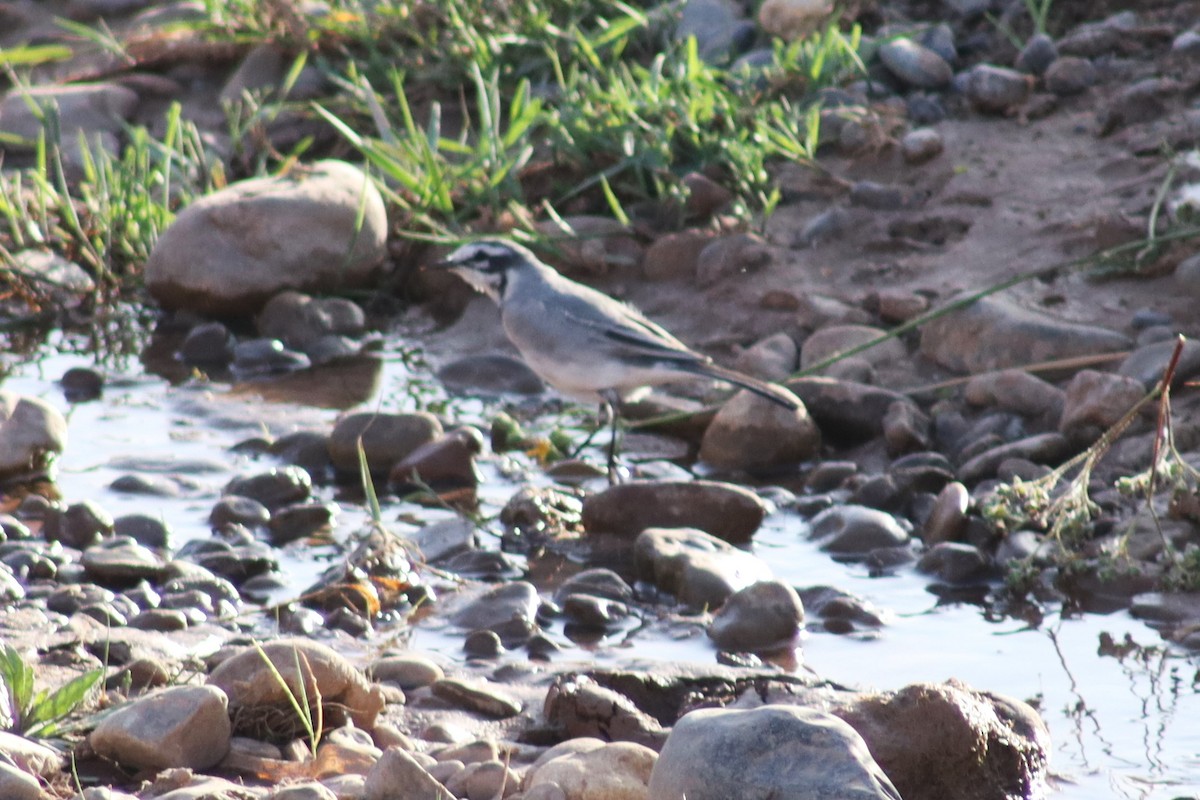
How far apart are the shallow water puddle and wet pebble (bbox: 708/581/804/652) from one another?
53 millimetres

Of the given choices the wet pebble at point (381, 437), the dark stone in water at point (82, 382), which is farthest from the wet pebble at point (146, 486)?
the dark stone in water at point (82, 382)

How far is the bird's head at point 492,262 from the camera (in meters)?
6.45

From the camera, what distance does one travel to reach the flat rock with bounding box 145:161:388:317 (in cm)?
760

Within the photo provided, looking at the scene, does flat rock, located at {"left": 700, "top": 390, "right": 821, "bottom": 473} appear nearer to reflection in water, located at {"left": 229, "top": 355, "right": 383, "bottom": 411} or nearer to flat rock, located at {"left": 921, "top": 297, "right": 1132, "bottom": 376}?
flat rock, located at {"left": 921, "top": 297, "right": 1132, "bottom": 376}

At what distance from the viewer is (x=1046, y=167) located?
23.7ft

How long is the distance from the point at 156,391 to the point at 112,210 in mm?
1451

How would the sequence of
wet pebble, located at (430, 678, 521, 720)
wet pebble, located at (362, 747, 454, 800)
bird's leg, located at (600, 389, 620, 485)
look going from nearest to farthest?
wet pebble, located at (362, 747, 454, 800) → wet pebble, located at (430, 678, 521, 720) → bird's leg, located at (600, 389, 620, 485)

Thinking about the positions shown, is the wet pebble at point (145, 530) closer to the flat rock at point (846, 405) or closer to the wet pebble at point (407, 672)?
the wet pebble at point (407, 672)

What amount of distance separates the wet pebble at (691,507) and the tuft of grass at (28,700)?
7.36 feet

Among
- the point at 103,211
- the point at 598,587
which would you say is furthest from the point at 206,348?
the point at 598,587

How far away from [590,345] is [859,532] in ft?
4.65

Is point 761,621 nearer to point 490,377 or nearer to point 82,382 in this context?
point 490,377

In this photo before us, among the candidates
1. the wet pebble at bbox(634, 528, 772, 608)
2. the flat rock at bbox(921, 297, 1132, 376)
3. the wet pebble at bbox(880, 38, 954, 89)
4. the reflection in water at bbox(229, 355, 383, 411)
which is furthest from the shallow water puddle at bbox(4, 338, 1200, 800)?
the wet pebble at bbox(880, 38, 954, 89)

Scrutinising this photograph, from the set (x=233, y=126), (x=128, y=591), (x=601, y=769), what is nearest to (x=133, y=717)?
(x=601, y=769)
